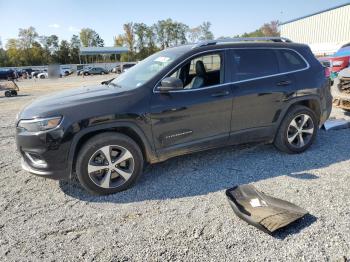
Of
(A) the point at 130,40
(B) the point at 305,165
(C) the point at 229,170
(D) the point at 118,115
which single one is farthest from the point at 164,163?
(A) the point at 130,40

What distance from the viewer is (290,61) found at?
471 cm

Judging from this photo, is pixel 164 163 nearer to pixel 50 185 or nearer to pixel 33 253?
pixel 50 185

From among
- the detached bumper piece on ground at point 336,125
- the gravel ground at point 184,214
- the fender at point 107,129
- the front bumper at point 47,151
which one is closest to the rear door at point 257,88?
the gravel ground at point 184,214

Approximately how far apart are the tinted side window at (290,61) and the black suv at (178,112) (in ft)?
0.06

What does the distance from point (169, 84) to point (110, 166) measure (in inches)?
49.6

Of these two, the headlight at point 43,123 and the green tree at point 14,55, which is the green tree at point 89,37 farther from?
the headlight at point 43,123

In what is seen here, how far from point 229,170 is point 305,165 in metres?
1.13

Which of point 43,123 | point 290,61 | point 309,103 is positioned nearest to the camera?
point 43,123

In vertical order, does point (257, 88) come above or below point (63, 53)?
below

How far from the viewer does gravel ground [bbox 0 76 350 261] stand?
271 cm

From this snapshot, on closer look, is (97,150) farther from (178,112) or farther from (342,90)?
(342,90)

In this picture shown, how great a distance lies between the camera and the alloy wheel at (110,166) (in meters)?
3.66

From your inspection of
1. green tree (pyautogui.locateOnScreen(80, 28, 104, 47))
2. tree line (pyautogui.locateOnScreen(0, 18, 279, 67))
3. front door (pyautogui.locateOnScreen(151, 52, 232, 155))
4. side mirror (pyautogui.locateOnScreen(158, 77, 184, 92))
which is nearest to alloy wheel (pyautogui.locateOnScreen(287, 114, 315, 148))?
front door (pyautogui.locateOnScreen(151, 52, 232, 155))

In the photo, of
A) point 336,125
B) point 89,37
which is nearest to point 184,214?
point 336,125
